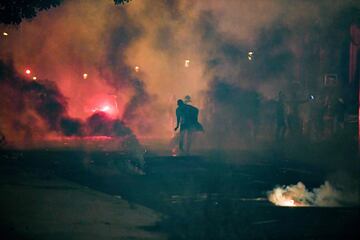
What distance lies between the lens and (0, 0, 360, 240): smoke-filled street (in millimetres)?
7750

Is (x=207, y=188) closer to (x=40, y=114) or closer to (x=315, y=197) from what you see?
(x=315, y=197)

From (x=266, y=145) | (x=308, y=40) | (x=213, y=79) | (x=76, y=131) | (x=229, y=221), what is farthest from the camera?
(x=213, y=79)

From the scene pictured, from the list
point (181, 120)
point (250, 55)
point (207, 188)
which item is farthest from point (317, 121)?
point (207, 188)

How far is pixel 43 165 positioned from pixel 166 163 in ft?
10.4

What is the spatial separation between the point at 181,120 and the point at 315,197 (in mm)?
9609

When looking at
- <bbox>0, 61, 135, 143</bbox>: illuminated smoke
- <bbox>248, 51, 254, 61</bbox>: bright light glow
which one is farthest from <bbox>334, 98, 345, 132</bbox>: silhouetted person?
<bbox>248, 51, 254, 61</bbox>: bright light glow

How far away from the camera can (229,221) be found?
24.0 feet

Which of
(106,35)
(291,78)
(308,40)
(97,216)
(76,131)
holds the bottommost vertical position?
(97,216)

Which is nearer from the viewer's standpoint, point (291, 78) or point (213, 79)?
point (291, 78)

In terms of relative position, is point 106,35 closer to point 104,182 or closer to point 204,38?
point 204,38

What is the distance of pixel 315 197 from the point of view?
30.2 feet

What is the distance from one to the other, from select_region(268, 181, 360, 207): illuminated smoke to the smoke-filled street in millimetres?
35

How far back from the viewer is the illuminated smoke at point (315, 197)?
350 inches

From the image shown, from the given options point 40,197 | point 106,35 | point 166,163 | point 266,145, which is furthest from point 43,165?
point 106,35
